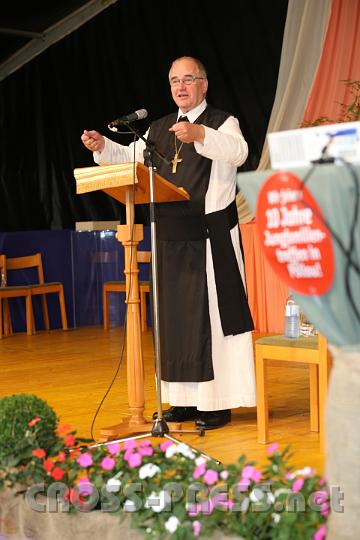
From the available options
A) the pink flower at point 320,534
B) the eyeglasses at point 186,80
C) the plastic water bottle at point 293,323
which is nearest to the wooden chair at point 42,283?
the eyeglasses at point 186,80

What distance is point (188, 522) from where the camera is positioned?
2154 mm

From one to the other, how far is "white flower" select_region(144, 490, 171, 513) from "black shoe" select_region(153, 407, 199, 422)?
1.89m

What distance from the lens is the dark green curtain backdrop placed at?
834cm

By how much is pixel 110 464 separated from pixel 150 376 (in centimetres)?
335

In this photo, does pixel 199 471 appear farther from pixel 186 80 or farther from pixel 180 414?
pixel 186 80

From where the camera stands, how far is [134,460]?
8.07 feet

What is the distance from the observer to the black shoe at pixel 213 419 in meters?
4.03

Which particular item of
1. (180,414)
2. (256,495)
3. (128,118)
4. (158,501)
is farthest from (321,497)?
(180,414)

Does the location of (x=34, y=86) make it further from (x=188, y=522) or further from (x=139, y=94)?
(x=188, y=522)

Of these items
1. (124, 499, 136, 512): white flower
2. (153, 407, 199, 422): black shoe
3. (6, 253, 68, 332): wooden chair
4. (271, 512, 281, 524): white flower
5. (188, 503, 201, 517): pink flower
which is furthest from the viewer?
(6, 253, 68, 332): wooden chair

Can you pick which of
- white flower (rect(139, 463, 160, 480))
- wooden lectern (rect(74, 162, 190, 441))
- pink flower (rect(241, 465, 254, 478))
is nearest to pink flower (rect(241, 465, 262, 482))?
pink flower (rect(241, 465, 254, 478))

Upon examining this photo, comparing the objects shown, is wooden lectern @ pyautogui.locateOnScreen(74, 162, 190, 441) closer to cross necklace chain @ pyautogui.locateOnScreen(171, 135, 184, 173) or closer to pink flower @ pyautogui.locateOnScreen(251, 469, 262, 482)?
cross necklace chain @ pyautogui.locateOnScreen(171, 135, 184, 173)

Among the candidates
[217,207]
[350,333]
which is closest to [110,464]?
[350,333]

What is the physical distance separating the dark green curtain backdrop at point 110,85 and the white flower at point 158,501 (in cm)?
628
